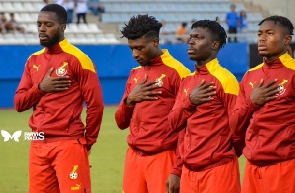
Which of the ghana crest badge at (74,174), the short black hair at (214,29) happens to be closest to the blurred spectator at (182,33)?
the ghana crest badge at (74,174)

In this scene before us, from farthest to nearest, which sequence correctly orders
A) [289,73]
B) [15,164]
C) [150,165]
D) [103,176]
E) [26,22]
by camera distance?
[26,22]
[15,164]
[103,176]
[150,165]
[289,73]

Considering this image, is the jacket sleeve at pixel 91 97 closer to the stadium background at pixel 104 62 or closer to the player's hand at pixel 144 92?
the player's hand at pixel 144 92

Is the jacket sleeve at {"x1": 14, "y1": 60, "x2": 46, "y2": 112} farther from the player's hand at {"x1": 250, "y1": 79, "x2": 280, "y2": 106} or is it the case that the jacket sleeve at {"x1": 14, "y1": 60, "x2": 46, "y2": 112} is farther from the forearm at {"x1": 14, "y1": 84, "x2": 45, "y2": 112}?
the player's hand at {"x1": 250, "y1": 79, "x2": 280, "y2": 106}

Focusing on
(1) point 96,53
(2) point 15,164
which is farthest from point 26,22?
(2) point 15,164

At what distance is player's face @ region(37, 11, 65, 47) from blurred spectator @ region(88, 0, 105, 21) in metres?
20.6

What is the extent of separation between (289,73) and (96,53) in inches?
627

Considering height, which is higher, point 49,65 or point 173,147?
point 49,65

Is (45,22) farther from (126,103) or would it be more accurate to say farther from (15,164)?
(15,164)

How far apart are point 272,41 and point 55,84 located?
2062mm

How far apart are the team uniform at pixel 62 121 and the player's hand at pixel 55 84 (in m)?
0.05

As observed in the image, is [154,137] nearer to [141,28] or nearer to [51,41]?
[141,28]

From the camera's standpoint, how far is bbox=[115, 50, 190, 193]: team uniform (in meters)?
6.82

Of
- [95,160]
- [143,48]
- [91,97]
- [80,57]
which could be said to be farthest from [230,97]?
[95,160]

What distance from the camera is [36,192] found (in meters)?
6.95
